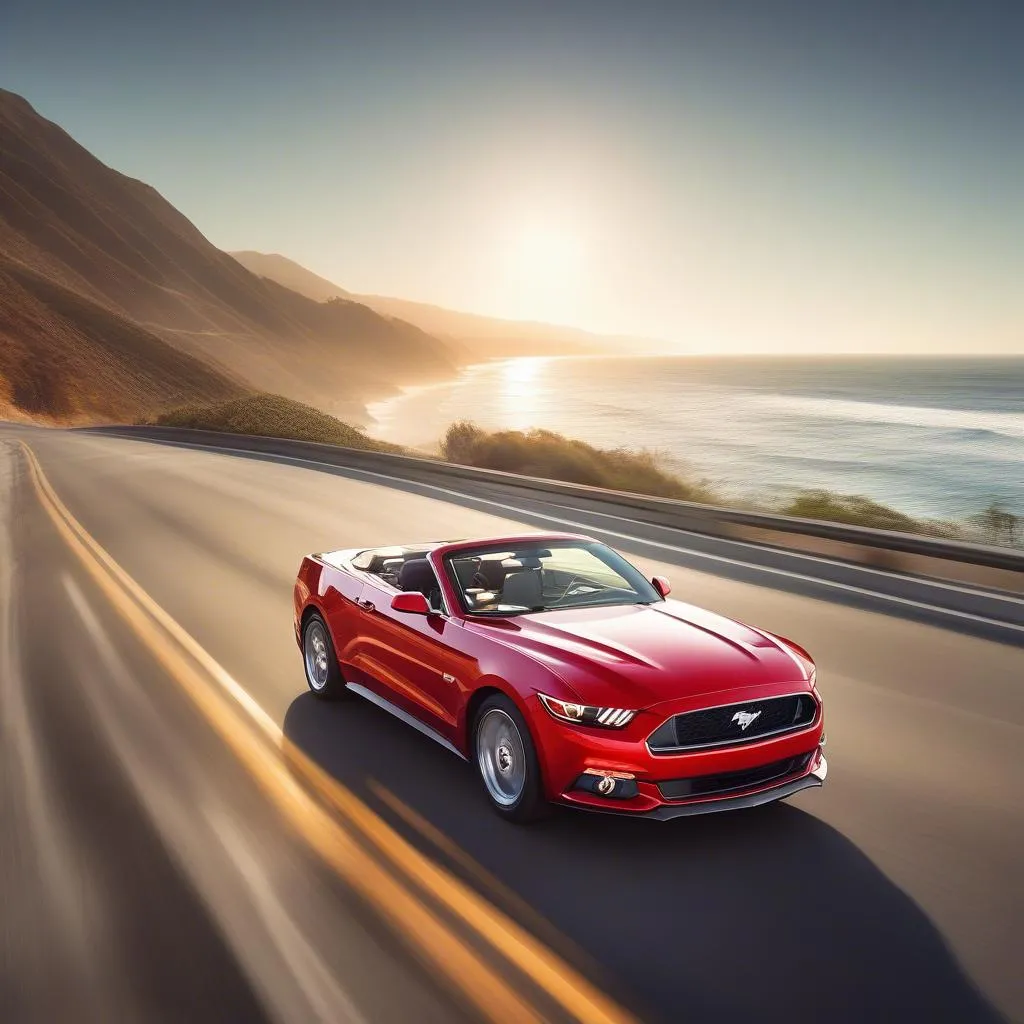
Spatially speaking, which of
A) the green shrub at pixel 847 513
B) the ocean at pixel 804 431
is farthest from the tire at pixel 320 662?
the ocean at pixel 804 431

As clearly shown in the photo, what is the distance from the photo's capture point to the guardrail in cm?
1049

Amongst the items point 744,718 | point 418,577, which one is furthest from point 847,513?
point 744,718

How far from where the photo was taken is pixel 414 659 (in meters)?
6.14

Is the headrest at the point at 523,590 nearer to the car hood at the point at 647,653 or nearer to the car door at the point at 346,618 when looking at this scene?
the car hood at the point at 647,653

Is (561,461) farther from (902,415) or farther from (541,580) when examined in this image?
(902,415)

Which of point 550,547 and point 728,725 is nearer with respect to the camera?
point 728,725

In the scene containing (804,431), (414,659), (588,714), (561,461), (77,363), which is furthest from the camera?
(77,363)

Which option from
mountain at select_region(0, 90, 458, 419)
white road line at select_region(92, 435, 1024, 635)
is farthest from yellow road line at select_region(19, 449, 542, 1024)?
mountain at select_region(0, 90, 458, 419)

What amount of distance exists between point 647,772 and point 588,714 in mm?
363

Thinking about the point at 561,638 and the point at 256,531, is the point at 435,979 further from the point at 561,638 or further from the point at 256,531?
the point at 256,531

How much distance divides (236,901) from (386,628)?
2.33 metres

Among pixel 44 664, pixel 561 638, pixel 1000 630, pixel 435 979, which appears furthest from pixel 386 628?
pixel 1000 630

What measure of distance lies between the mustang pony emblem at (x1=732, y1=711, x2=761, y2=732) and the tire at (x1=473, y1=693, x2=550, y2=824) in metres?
0.94

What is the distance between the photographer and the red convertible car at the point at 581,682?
15.5 feet
